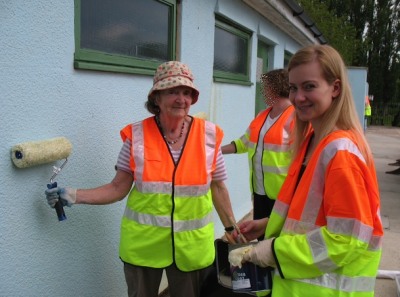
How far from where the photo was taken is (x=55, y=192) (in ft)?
6.53

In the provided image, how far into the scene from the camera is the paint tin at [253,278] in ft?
5.57

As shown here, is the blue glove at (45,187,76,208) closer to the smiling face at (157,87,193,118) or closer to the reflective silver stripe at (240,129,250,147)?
the smiling face at (157,87,193,118)

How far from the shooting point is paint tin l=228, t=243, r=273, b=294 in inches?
66.9

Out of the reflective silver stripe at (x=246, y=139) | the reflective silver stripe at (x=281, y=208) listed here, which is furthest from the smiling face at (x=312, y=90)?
the reflective silver stripe at (x=246, y=139)

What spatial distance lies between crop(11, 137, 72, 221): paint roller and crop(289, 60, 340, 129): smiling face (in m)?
1.16

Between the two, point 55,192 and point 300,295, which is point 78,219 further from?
point 300,295

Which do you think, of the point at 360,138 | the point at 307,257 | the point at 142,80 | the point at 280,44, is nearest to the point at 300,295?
the point at 307,257

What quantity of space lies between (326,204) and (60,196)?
124 centimetres

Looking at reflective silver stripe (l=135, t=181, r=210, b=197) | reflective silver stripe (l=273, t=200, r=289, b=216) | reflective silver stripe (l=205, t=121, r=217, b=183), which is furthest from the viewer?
reflective silver stripe (l=205, t=121, r=217, b=183)

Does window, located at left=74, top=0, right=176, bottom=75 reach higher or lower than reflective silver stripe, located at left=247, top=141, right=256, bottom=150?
higher

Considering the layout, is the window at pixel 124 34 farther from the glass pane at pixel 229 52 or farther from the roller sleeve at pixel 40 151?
the glass pane at pixel 229 52

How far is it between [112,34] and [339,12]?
2776cm

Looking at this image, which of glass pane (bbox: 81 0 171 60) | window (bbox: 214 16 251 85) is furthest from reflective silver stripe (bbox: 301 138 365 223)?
window (bbox: 214 16 251 85)

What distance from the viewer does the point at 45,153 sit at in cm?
198
